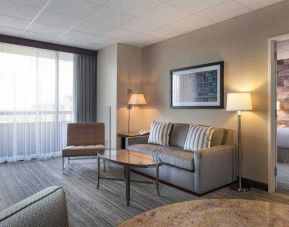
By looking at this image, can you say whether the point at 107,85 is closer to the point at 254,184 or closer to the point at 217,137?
the point at 217,137

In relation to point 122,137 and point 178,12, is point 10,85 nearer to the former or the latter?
point 122,137

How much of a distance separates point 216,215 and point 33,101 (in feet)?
15.8

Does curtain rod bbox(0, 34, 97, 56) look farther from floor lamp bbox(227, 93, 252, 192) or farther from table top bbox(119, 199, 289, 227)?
table top bbox(119, 199, 289, 227)

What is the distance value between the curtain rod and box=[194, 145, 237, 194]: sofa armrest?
3.73m

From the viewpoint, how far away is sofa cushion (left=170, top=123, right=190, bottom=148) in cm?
393

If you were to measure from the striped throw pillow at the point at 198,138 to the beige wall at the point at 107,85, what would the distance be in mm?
1885

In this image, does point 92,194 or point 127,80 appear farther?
point 127,80

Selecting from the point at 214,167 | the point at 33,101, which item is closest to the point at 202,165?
the point at 214,167

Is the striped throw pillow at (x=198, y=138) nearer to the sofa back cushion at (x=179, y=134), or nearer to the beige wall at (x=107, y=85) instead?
the sofa back cushion at (x=179, y=134)

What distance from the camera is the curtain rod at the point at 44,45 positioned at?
4.48 m

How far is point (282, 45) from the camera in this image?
→ 15.8 feet

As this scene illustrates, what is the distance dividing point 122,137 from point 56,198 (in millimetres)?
4049

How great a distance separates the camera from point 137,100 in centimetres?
473

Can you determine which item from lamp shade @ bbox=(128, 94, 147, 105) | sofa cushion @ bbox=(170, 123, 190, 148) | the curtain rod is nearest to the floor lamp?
sofa cushion @ bbox=(170, 123, 190, 148)
